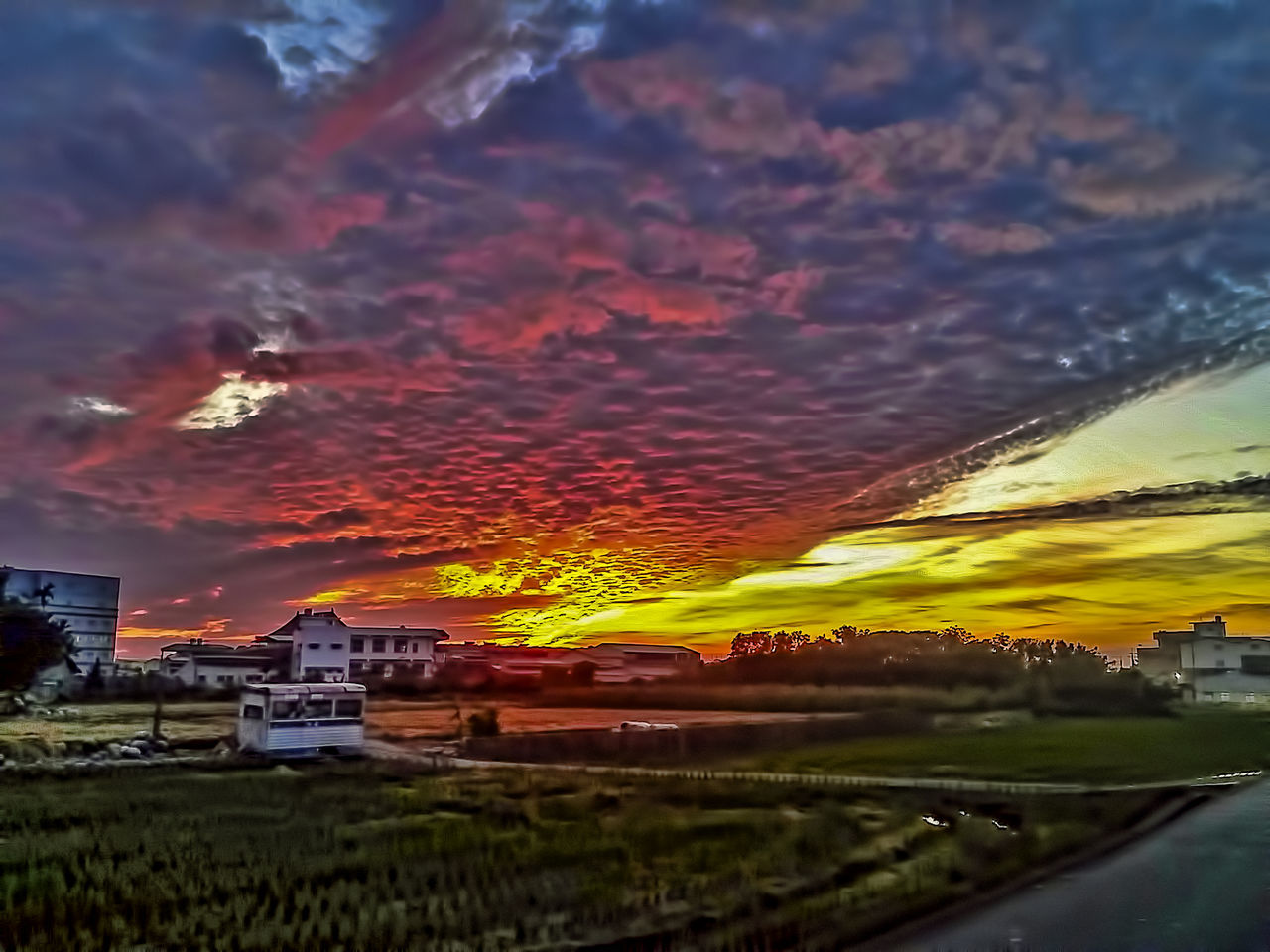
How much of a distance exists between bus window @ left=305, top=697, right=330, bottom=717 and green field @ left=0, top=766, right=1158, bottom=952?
238 centimetres

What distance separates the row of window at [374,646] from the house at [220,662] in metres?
1.11

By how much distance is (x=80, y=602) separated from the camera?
29750 mm

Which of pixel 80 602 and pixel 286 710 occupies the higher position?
pixel 80 602

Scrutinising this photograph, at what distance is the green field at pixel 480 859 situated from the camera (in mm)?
11695

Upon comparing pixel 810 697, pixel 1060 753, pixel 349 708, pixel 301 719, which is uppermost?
pixel 349 708

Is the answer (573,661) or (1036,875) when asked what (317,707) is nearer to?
(573,661)

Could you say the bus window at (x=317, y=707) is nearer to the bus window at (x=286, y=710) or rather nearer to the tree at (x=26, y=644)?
the bus window at (x=286, y=710)

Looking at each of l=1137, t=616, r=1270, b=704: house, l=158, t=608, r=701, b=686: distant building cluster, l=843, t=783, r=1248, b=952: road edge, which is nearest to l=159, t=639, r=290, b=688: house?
l=158, t=608, r=701, b=686: distant building cluster

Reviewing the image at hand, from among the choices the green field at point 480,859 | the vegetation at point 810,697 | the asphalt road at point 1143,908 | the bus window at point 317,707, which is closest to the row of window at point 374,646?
the bus window at point 317,707

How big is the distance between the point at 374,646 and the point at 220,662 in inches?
197

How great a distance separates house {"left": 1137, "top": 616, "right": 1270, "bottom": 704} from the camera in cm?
4950

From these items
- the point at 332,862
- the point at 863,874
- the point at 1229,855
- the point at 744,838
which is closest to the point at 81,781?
the point at 332,862

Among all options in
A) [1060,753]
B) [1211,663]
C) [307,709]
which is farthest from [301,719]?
[1211,663]

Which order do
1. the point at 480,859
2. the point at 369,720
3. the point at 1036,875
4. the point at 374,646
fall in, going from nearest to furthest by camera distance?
the point at 480,859 < the point at 1036,875 < the point at 369,720 < the point at 374,646
